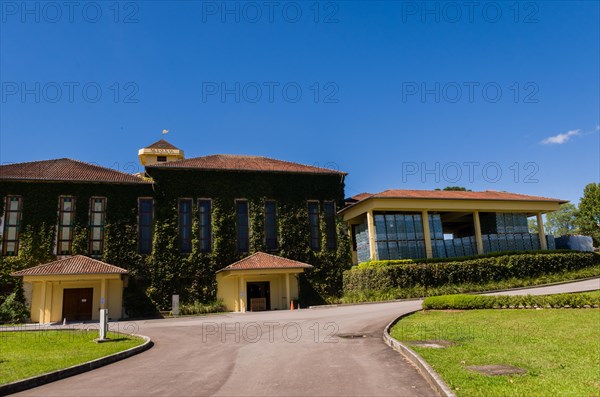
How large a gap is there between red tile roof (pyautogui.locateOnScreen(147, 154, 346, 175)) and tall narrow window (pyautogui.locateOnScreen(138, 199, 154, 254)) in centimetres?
290

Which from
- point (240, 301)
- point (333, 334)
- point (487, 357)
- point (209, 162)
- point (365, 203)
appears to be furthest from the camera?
point (209, 162)

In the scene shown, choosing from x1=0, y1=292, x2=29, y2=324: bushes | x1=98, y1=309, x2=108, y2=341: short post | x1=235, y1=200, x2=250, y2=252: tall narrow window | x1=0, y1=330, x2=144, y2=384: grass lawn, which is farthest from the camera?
x1=235, y1=200, x2=250, y2=252: tall narrow window

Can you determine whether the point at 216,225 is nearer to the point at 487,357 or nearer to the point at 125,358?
the point at 125,358

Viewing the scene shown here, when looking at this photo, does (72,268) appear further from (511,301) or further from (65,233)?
(511,301)

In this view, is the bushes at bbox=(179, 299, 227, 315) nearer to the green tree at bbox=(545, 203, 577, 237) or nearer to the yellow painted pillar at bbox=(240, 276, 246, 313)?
the yellow painted pillar at bbox=(240, 276, 246, 313)

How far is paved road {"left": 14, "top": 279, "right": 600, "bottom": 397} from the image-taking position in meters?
7.68

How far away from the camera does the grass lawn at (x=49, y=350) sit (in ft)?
32.1

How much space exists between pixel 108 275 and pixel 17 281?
655 cm

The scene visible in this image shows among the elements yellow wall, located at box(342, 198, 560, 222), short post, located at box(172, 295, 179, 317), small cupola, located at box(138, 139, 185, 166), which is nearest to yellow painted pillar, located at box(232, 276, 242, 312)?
short post, located at box(172, 295, 179, 317)

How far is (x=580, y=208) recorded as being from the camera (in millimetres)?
60062

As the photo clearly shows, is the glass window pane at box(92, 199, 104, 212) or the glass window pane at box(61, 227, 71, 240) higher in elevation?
the glass window pane at box(92, 199, 104, 212)

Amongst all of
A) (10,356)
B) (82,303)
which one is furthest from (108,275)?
(10,356)

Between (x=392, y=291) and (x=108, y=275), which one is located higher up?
(x=108, y=275)

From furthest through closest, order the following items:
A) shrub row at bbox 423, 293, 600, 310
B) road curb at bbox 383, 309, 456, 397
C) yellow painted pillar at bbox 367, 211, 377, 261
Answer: yellow painted pillar at bbox 367, 211, 377, 261 < shrub row at bbox 423, 293, 600, 310 < road curb at bbox 383, 309, 456, 397
